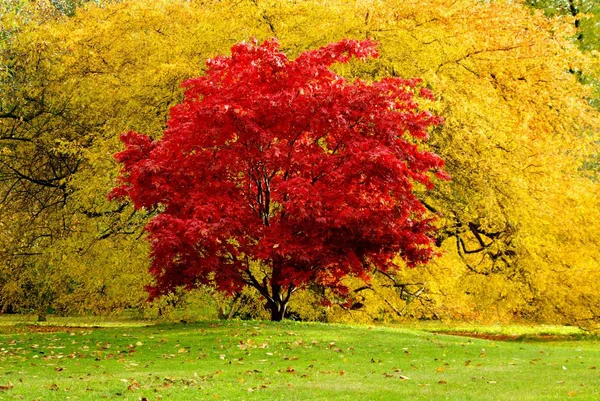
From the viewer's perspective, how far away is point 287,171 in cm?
1561

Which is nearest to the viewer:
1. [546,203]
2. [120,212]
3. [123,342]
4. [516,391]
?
[516,391]

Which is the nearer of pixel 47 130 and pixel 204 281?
pixel 204 281

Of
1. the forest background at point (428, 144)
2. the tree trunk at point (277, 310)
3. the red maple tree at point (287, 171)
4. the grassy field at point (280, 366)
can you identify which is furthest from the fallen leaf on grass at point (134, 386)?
the forest background at point (428, 144)

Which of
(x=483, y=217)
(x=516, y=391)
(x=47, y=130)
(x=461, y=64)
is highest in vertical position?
(x=461, y=64)

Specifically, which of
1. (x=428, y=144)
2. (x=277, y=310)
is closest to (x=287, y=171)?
(x=277, y=310)

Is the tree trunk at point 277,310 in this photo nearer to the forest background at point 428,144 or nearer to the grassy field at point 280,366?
the grassy field at point 280,366

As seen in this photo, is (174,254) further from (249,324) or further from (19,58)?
(19,58)

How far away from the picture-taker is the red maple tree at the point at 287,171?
47.5 feet

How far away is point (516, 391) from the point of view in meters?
9.76

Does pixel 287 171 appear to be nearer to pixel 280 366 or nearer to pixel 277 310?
pixel 277 310

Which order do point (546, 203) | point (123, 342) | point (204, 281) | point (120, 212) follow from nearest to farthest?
point (123, 342)
point (204, 281)
point (546, 203)
point (120, 212)

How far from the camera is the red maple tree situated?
14.5m

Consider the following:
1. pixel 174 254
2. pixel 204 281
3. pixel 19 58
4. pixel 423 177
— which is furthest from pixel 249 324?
pixel 19 58

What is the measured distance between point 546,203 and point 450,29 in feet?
17.3
